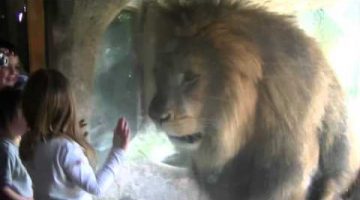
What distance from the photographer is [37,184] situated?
1758 millimetres

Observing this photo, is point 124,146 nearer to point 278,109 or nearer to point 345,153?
point 278,109

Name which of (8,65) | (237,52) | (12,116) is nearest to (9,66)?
(8,65)

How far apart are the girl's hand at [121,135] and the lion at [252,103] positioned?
9 cm

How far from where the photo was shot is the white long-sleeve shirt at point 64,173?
5.56ft

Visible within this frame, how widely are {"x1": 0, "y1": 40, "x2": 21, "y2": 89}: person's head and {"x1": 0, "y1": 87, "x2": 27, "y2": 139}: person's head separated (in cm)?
5

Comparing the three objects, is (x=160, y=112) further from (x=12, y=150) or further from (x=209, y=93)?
(x=12, y=150)

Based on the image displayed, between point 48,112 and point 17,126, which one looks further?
point 17,126

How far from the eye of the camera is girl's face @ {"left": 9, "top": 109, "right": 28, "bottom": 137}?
5.94ft

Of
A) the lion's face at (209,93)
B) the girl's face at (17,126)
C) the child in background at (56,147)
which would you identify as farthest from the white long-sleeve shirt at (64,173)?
the lion's face at (209,93)

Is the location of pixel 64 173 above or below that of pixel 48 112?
below

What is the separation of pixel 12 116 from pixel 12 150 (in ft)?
0.31

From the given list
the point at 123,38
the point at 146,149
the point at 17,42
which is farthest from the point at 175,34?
the point at 17,42

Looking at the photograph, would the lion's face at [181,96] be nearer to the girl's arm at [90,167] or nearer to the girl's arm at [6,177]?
the girl's arm at [90,167]

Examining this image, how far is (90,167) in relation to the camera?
5.73 feet
